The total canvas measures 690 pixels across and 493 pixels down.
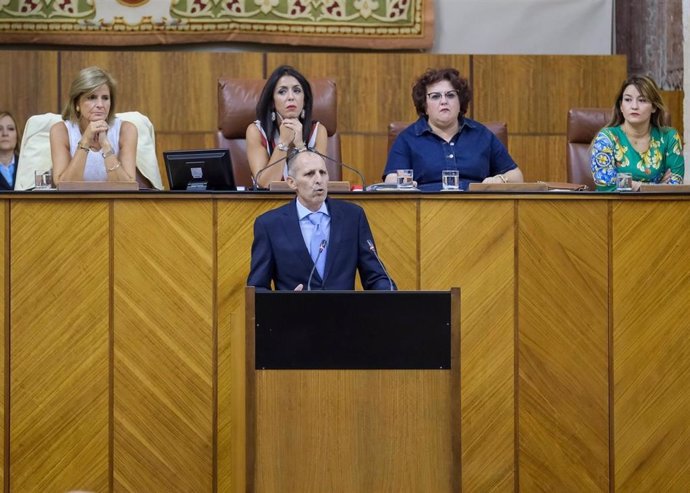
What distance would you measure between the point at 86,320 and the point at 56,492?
56 cm

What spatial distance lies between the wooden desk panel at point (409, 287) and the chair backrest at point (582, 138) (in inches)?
53.2

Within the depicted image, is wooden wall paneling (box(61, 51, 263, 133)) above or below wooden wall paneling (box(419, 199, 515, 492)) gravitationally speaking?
above

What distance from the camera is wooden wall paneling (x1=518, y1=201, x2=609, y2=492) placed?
4.11 m

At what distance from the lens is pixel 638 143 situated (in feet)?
16.4

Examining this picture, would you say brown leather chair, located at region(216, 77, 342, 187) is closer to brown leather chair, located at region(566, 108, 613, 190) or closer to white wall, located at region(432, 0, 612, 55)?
brown leather chair, located at region(566, 108, 613, 190)

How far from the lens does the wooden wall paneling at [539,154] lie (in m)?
6.65

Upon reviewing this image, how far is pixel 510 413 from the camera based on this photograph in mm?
4105

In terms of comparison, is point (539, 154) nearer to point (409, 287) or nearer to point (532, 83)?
point (532, 83)

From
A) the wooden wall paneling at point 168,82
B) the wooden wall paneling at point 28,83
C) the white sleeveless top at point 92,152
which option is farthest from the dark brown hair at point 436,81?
the wooden wall paneling at point 28,83

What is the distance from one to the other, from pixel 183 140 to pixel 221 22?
2.33ft

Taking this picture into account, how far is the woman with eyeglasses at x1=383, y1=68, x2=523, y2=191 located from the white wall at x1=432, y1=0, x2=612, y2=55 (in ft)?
6.59

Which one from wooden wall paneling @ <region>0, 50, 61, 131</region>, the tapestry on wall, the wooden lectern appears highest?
the tapestry on wall

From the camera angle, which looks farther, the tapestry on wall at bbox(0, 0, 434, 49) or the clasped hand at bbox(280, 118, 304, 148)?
the tapestry on wall at bbox(0, 0, 434, 49)

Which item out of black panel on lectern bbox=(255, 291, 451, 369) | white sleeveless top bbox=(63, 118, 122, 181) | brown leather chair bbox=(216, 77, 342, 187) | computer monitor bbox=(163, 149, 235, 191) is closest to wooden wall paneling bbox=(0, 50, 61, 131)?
brown leather chair bbox=(216, 77, 342, 187)
